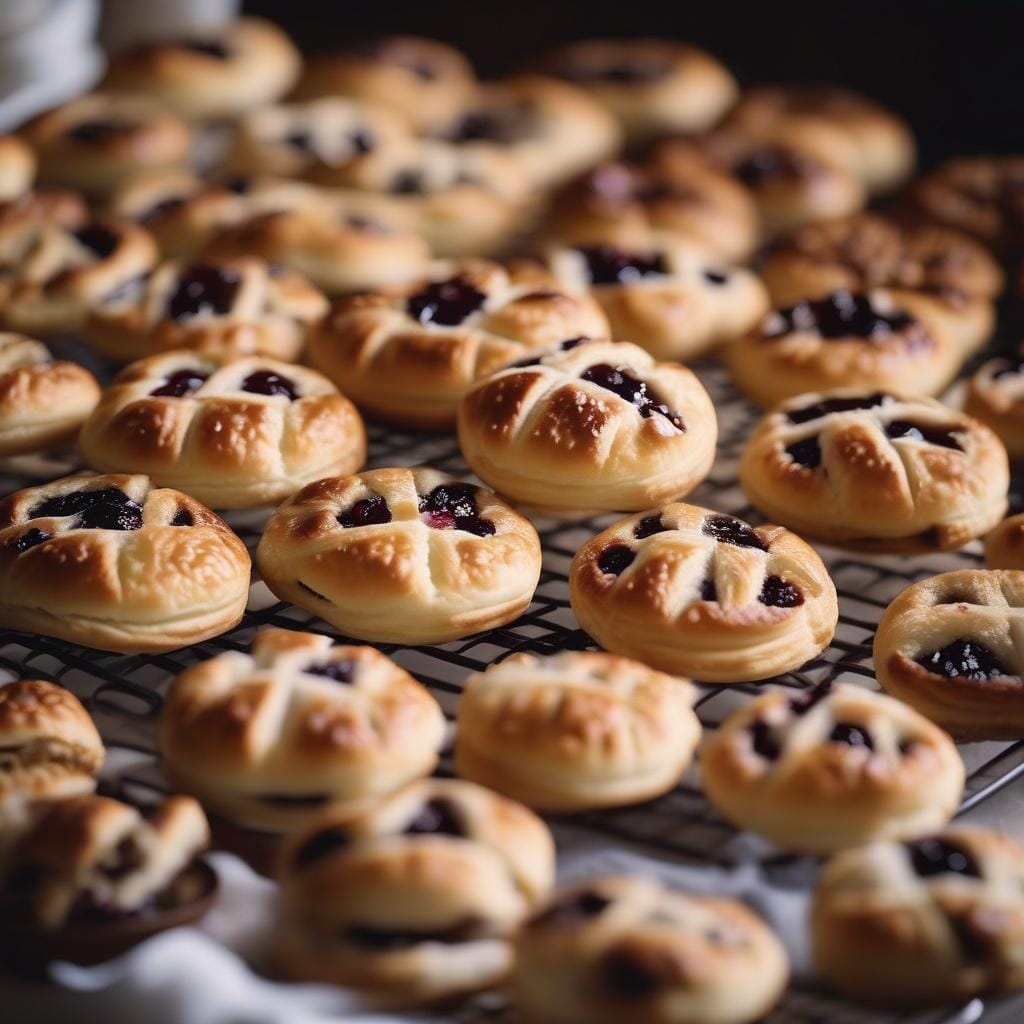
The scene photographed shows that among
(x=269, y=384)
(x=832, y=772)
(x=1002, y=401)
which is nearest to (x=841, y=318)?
(x=1002, y=401)

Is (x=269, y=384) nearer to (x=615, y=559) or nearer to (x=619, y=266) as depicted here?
(x=615, y=559)

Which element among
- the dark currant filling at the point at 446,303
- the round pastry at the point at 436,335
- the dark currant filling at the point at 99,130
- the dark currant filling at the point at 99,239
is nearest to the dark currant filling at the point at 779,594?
the round pastry at the point at 436,335

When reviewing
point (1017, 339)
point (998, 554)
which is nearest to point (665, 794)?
point (998, 554)

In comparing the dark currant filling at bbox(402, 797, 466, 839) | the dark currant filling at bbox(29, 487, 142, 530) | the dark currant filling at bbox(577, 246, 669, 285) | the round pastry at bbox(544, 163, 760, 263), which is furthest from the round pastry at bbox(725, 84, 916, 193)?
the dark currant filling at bbox(402, 797, 466, 839)

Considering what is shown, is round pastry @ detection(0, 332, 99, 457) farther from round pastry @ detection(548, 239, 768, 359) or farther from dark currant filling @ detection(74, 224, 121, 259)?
round pastry @ detection(548, 239, 768, 359)

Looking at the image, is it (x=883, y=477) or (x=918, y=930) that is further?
(x=883, y=477)

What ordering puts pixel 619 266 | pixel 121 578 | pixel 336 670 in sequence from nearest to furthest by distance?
1. pixel 336 670
2. pixel 121 578
3. pixel 619 266

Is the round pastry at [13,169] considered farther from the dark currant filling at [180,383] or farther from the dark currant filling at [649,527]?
the dark currant filling at [649,527]
